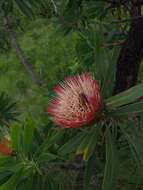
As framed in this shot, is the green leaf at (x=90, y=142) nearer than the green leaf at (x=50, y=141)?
Yes

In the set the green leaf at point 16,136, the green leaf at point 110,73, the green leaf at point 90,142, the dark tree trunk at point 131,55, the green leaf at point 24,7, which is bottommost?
the green leaf at point 90,142

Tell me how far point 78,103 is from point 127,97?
0.46 ft

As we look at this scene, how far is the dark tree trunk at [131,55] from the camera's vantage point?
7.96 feet

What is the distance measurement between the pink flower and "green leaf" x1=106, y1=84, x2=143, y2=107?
0.06 m

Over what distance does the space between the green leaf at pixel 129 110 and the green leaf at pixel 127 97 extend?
2 centimetres

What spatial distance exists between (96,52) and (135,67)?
2.71ft

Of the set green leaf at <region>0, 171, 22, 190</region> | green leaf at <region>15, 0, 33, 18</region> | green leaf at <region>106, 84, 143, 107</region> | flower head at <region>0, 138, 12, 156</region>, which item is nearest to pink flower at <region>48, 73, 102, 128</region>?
green leaf at <region>106, 84, 143, 107</region>

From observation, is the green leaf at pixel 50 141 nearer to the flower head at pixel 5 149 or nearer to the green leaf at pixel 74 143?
the green leaf at pixel 74 143

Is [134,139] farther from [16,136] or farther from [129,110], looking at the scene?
[16,136]

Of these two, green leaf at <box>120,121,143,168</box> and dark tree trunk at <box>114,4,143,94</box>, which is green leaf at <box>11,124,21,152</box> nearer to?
green leaf at <box>120,121,143,168</box>

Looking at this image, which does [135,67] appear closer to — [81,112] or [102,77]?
[102,77]

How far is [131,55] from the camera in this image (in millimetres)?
2457

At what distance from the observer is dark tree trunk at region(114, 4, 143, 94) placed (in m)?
2.43

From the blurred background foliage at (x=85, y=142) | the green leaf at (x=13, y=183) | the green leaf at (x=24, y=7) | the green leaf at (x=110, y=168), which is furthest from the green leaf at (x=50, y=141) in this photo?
the green leaf at (x=24, y=7)
